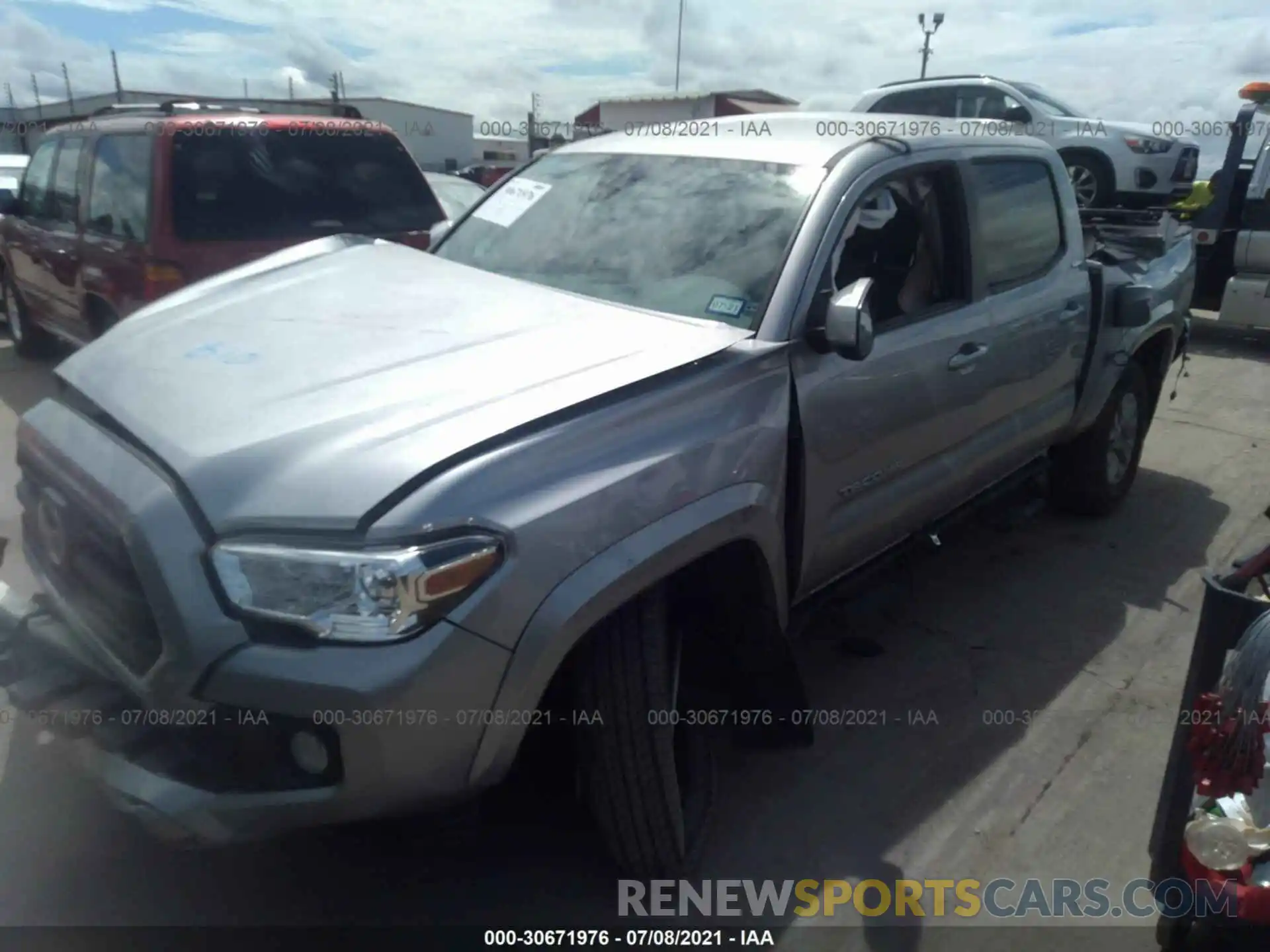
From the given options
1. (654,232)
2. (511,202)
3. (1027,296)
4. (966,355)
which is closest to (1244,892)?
(966,355)

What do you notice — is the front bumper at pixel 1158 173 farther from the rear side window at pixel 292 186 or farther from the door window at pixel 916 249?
the door window at pixel 916 249

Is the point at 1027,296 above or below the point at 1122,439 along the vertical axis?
above

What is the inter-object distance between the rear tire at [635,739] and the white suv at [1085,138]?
1033 centimetres

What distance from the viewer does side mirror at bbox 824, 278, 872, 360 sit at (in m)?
2.66

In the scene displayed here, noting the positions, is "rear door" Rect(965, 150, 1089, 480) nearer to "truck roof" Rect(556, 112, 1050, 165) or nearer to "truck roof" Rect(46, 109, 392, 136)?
"truck roof" Rect(556, 112, 1050, 165)

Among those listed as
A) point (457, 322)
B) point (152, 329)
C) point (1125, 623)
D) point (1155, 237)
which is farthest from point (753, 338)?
point (1155, 237)

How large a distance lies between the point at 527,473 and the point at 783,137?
73.0 inches

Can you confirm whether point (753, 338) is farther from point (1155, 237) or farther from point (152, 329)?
point (1155, 237)

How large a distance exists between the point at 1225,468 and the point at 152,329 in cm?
594

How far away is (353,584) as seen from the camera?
1.93m

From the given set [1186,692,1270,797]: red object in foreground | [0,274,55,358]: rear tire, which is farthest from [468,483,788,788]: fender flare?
[0,274,55,358]: rear tire

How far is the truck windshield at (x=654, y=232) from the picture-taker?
2922 mm

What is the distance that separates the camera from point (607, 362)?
96.7 inches

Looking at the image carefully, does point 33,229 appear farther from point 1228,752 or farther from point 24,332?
point 1228,752
